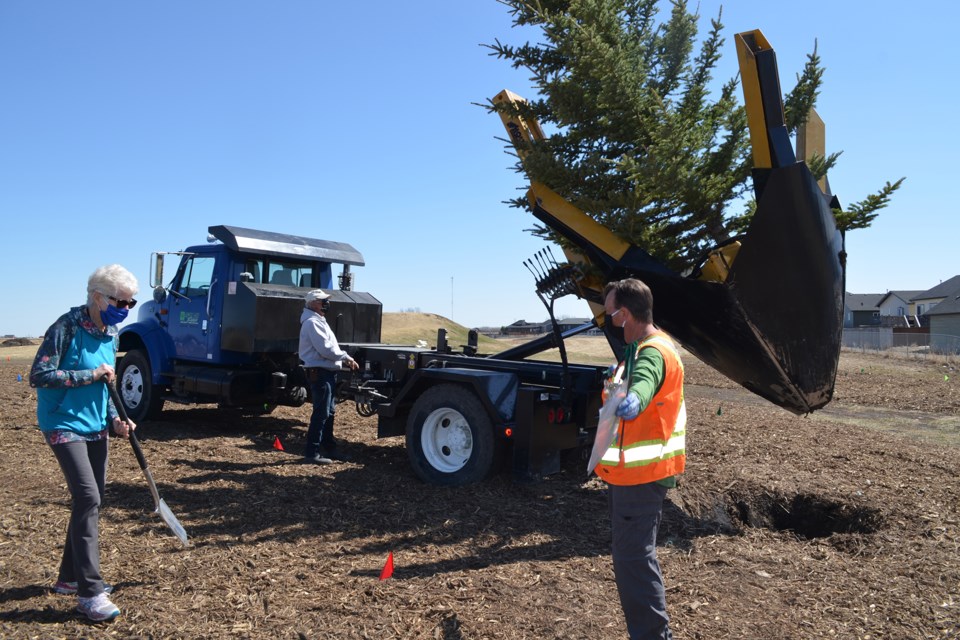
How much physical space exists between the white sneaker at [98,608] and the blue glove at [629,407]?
2.90m

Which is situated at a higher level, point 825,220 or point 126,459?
point 825,220

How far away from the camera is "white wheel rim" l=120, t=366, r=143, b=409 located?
402 inches

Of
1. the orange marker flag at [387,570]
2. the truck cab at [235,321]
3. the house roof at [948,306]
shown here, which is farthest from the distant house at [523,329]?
the orange marker flag at [387,570]

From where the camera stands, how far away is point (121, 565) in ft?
14.5

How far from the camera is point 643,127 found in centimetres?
668

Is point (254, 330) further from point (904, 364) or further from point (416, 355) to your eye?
point (904, 364)

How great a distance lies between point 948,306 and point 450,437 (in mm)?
56199

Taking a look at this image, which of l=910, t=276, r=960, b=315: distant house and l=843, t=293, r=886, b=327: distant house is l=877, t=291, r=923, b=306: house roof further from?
l=910, t=276, r=960, b=315: distant house

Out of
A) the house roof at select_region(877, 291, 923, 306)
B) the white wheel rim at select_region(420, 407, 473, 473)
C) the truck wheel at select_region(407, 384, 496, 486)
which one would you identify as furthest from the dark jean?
the house roof at select_region(877, 291, 923, 306)

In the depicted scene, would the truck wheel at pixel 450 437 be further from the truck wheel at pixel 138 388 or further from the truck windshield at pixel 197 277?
the truck wheel at pixel 138 388

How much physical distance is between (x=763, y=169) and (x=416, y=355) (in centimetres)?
412

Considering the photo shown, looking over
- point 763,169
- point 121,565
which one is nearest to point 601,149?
point 763,169

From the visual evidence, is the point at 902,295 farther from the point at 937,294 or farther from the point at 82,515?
the point at 82,515

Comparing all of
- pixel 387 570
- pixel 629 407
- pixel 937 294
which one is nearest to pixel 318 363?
pixel 387 570
